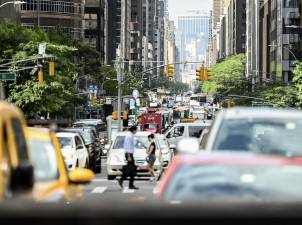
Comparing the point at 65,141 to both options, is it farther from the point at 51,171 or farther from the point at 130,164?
the point at 51,171

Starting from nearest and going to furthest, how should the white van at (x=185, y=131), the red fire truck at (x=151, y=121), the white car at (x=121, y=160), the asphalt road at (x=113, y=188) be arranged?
the asphalt road at (x=113, y=188), the white car at (x=121, y=160), the white van at (x=185, y=131), the red fire truck at (x=151, y=121)

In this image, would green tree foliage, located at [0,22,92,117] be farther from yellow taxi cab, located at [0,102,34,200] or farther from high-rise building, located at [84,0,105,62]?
high-rise building, located at [84,0,105,62]

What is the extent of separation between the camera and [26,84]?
57.0 meters

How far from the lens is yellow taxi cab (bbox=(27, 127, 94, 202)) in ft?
22.8

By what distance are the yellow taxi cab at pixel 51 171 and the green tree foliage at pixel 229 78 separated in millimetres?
136284

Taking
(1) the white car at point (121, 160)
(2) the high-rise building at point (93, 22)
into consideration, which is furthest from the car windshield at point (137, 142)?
(2) the high-rise building at point (93, 22)

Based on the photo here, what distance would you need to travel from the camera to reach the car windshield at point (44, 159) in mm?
7145

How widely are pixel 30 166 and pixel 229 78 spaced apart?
15731 cm

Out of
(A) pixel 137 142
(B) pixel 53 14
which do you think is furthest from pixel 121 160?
(B) pixel 53 14

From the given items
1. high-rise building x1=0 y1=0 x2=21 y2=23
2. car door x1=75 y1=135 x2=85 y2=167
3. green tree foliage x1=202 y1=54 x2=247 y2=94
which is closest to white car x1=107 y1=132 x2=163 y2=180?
car door x1=75 y1=135 x2=85 y2=167

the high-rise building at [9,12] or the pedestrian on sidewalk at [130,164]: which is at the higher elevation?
the high-rise building at [9,12]

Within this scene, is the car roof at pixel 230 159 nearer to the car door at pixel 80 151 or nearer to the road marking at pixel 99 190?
the road marking at pixel 99 190
